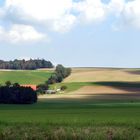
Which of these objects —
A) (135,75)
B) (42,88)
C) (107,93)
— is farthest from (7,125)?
(135,75)

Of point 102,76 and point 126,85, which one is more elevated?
point 102,76

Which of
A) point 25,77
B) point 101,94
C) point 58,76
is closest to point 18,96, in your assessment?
point 101,94

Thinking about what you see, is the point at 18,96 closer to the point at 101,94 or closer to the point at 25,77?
the point at 101,94

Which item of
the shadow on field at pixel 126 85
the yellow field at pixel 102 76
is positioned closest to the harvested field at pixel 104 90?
the shadow on field at pixel 126 85

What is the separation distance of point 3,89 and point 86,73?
2201 inches

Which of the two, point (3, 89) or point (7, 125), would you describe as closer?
point (7, 125)

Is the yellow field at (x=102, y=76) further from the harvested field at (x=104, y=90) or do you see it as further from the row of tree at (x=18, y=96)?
the row of tree at (x=18, y=96)

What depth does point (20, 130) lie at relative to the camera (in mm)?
34094

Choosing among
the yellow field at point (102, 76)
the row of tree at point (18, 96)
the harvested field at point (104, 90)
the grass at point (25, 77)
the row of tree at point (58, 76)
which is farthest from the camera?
the grass at point (25, 77)

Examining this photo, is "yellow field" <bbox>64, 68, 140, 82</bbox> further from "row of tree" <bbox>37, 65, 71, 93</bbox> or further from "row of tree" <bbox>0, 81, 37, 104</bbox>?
"row of tree" <bbox>0, 81, 37, 104</bbox>

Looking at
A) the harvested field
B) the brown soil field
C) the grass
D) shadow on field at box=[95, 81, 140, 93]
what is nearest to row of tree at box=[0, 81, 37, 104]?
the brown soil field

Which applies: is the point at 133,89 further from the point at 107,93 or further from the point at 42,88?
the point at 42,88

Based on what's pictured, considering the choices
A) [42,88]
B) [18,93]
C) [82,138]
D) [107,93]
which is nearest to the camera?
[82,138]

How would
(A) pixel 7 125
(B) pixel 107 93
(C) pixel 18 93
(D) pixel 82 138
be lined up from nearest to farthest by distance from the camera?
1. (D) pixel 82 138
2. (A) pixel 7 125
3. (C) pixel 18 93
4. (B) pixel 107 93
